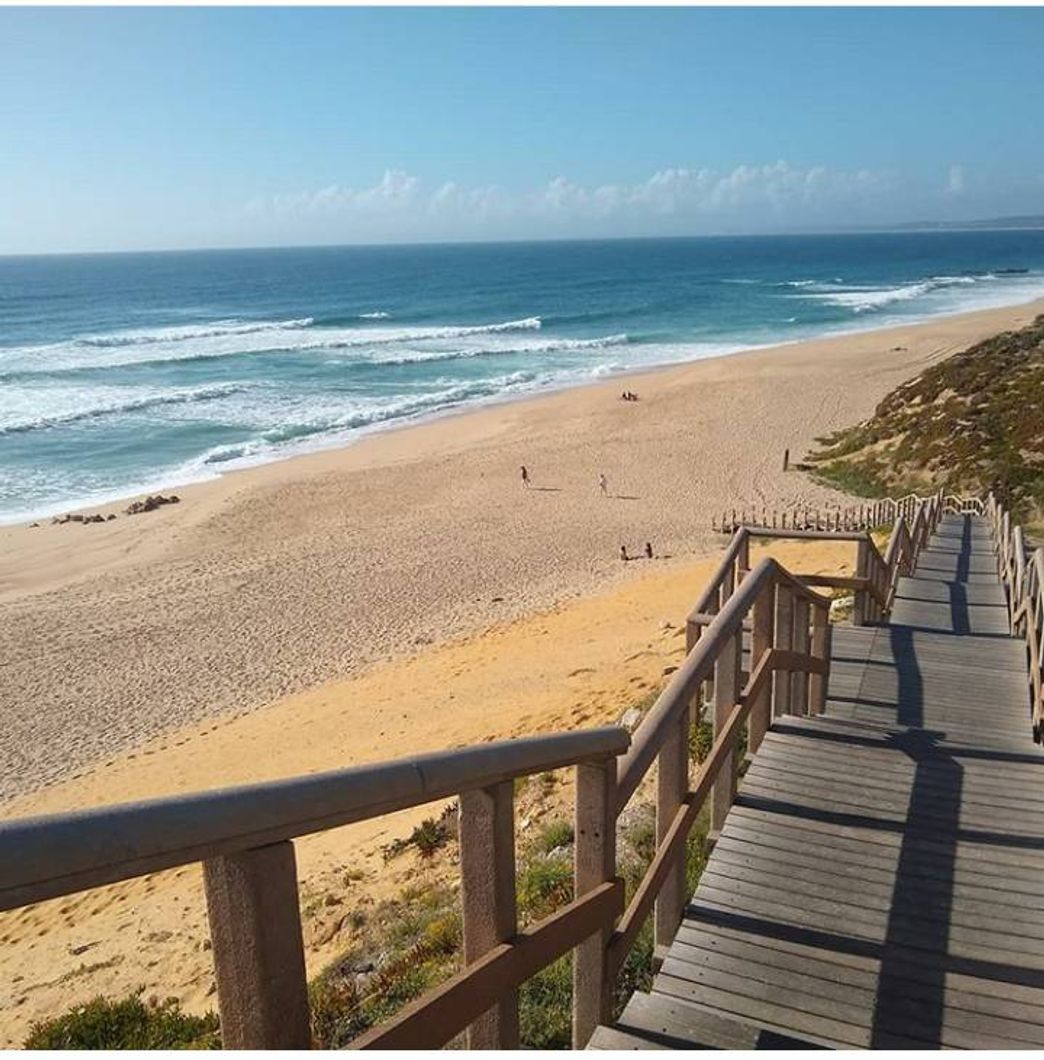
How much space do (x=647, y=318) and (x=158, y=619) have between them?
6384cm

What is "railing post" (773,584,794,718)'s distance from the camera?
592 centimetres

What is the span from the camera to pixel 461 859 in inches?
95.7

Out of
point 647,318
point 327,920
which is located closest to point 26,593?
point 327,920

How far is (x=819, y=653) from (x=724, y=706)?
2428 millimetres

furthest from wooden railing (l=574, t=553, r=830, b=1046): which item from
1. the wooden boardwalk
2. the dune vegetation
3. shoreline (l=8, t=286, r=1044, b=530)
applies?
shoreline (l=8, t=286, r=1044, b=530)

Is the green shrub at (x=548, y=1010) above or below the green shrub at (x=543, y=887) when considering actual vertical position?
above

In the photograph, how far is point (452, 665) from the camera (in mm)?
15141

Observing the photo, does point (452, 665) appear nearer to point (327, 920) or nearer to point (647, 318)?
point (327, 920)

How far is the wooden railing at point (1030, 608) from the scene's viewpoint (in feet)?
21.0

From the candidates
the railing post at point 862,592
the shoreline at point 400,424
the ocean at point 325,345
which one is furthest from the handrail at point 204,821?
the ocean at point 325,345

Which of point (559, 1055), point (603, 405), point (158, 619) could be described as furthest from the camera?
point (603, 405)

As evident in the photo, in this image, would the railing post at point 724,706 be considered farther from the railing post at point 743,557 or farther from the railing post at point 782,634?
the railing post at point 743,557

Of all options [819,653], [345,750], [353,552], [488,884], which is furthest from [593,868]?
[353,552]

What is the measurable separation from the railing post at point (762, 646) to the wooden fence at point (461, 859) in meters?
0.85
